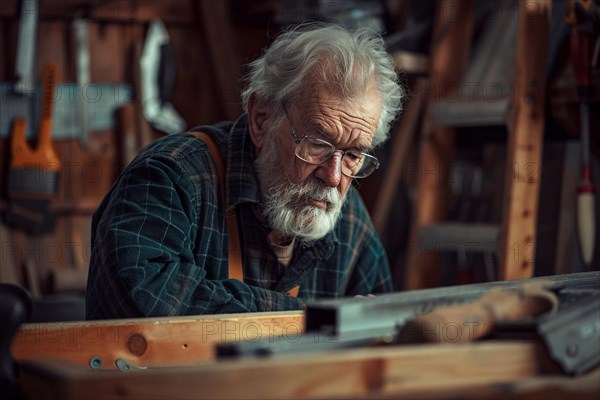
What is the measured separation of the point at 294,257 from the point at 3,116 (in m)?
2.36

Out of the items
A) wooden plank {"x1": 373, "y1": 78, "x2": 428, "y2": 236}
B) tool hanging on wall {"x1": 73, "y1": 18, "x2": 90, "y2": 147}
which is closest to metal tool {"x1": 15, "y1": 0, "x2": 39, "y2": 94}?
tool hanging on wall {"x1": 73, "y1": 18, "x2": 90, "y2": 147}

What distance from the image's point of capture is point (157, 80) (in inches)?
170

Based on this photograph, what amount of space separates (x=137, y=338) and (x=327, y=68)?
0.86m

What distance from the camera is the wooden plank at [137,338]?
1392 millimetres

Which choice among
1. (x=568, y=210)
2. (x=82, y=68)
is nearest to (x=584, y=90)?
(x=568, y=210)

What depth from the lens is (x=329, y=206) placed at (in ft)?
6.82

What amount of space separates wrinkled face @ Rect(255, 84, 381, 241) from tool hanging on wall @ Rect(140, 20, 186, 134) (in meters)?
2.27

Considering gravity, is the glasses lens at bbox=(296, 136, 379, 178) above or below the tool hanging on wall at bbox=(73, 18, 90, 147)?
below

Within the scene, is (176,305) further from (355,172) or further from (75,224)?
(75,224)

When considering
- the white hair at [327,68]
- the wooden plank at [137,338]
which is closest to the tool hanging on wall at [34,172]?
the white hair at [327,68]

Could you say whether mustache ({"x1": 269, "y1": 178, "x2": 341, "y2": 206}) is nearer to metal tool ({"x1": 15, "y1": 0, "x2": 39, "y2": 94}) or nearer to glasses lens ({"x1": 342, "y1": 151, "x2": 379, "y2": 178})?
glasses lens ({"x1": 342, "y1": 151, "x2": 379, "y2": 178})

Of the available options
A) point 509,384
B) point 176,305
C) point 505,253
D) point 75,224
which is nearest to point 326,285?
point 176,305

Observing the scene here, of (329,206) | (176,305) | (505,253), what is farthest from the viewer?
(505,253)

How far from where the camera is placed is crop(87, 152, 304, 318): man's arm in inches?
72.8
